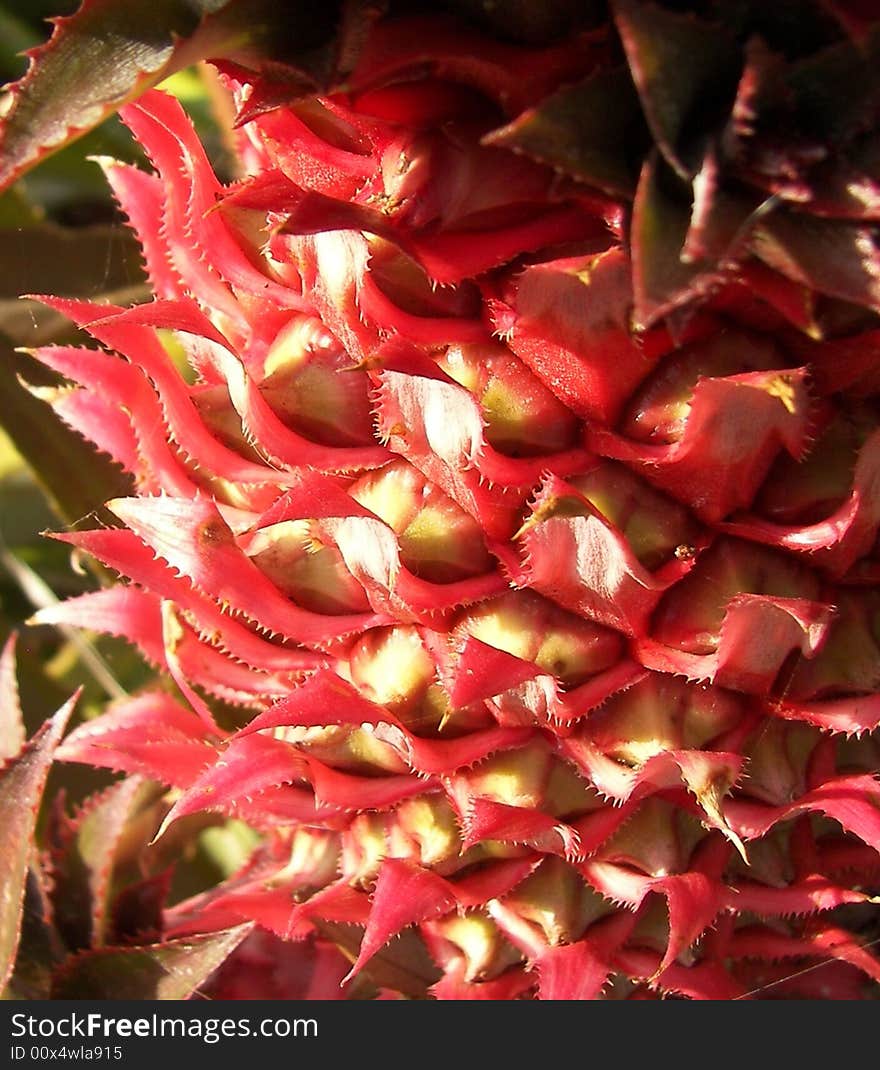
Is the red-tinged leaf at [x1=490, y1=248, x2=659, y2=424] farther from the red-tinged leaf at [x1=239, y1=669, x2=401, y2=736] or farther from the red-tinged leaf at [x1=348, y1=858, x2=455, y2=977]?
the red-tinged leaf at [x1=348, y1=858, x2=455, y2=977]

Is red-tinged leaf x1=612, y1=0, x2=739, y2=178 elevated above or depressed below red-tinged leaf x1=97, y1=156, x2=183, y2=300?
above

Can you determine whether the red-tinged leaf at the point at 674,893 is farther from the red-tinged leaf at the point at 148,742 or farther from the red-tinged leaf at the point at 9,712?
the red-tinged leaf at the point at 9,712

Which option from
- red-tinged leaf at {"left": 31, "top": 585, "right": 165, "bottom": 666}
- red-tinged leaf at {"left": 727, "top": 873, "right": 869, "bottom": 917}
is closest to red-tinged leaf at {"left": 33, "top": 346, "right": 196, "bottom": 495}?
red-tinged leaf at {"left": 31, "top": 585, "right": 165, "bottom": 666}

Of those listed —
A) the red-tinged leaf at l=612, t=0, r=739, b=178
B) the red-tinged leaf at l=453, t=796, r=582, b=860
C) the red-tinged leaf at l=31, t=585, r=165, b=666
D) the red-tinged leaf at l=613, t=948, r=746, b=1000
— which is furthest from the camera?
the red-tinged leaf at l=31, t=585, r=165, b=666

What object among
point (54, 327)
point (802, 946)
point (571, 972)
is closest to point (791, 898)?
point (802, 946)

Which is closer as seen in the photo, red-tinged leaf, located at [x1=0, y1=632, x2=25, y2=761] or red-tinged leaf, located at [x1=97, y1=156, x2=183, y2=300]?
red-tinged leaf, located at [x1=97, y1=156, x2=183, y2=300]

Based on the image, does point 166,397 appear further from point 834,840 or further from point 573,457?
point 834,840

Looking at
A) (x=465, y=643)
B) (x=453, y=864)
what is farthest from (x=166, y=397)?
(x=453, y=864)

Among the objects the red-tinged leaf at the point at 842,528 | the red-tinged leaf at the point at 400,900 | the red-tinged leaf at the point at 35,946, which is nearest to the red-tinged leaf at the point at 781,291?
the red-tinged leaf at the point at 842,528
